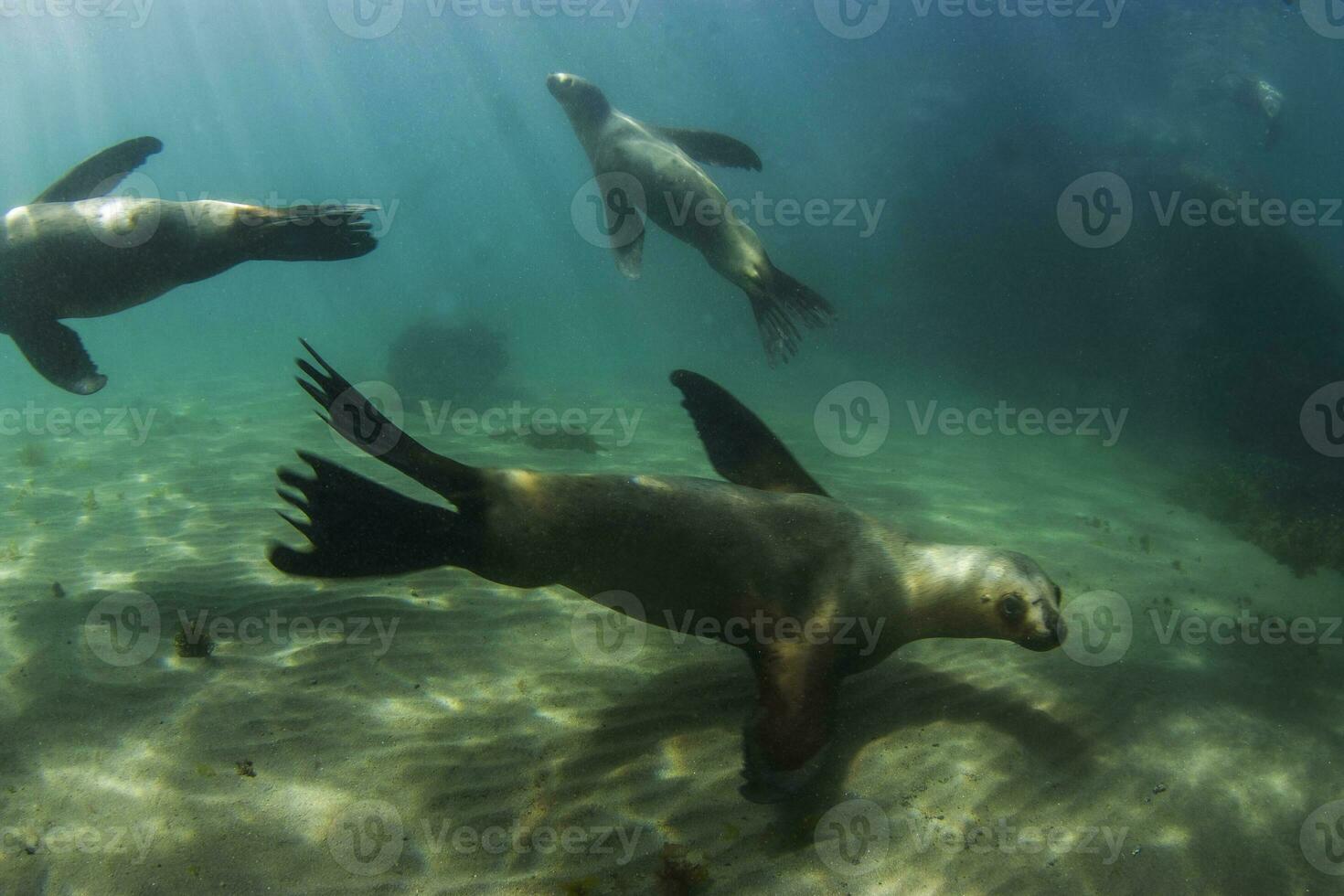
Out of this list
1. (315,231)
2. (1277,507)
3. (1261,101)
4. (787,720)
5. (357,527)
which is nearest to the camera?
(787,720)

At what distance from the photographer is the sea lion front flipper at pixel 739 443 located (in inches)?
152

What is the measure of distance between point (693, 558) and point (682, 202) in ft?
A: 12.0

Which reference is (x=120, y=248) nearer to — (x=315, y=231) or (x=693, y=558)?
(x=315, y=231)

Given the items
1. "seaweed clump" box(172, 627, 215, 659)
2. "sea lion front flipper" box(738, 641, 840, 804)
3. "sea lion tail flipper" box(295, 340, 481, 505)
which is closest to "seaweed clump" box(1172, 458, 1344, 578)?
"sea lion front flipper" box(738, 641, 840, 804)

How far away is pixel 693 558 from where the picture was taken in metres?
3.26

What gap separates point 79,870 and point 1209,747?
4863 millimetres

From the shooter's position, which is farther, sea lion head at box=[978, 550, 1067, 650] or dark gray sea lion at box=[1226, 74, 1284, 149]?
dark gray sea lion at box=[1226, 74, 1284, 149]

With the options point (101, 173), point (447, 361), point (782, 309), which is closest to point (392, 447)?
point (782, 309)

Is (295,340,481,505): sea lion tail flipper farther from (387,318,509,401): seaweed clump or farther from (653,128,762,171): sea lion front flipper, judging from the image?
(387,318,509,401): seaweed clump

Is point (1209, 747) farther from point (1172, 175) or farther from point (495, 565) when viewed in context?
point (1172, 175)

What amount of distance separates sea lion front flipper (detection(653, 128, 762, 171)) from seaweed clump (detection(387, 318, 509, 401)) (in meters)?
11.6

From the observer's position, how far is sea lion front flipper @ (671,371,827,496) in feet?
12.7

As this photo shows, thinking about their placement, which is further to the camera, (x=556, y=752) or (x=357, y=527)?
(x=556, y=752)

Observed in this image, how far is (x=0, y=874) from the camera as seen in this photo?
7.42ft
